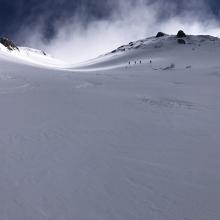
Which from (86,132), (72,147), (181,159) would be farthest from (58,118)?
(181,159)

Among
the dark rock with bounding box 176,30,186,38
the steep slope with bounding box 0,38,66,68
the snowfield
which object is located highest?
the dark rock with bounding box 176,30,186,38

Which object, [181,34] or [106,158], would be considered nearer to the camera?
[106,158]

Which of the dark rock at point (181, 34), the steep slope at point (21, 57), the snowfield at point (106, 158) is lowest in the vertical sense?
the steep slope at point (21, 57)

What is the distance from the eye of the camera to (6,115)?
31.3 ft

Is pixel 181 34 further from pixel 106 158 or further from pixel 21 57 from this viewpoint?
pixel 106 158

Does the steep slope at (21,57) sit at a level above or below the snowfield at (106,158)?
below

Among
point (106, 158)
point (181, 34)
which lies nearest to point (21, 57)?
point (181, 34)

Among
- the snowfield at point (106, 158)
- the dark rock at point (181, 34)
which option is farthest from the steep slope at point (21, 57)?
the dark rock at point (181, 34)

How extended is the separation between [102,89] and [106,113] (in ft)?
16.3

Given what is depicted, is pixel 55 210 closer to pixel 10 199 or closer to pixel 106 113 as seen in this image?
pixel 10 199

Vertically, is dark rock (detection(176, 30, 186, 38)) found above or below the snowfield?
above

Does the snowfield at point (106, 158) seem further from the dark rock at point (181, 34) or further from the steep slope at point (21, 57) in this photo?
the dark rock at point (181, 34)

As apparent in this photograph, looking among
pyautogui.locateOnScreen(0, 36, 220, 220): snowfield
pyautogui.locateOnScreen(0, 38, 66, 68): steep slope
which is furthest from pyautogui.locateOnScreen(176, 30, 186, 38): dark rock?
pyautogui.locateOnScreen(0, 36, 220, 220): snowfield

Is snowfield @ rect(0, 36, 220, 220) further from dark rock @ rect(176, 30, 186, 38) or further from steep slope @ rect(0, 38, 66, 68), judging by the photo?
dark rock @ rect(176, 30, 186, 38)
